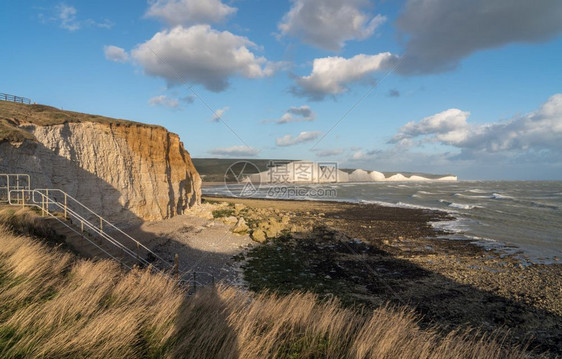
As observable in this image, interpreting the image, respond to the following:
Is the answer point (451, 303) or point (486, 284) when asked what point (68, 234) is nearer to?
point (451, 303)

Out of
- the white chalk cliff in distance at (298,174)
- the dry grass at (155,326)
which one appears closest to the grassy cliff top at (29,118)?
the dry grass at (155,326)

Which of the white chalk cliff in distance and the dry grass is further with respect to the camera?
the white chalk cliff in distance

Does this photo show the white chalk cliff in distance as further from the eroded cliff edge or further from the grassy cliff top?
the grassy cliff top

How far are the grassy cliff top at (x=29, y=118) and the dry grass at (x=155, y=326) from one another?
12.1m

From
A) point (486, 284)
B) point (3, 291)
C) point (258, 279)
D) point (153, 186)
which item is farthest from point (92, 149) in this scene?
point (486, 284)

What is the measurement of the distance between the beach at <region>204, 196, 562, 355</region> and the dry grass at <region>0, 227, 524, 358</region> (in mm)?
5575

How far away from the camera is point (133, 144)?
79.6 ft

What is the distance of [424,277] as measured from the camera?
51.3 ft

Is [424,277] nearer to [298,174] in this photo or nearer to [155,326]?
[155,326]

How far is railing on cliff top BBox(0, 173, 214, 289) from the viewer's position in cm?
1161

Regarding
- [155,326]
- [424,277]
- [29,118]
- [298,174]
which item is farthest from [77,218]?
[298,174]

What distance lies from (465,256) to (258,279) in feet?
45.3

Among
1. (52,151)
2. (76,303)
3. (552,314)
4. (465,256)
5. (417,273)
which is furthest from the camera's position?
(465,256)

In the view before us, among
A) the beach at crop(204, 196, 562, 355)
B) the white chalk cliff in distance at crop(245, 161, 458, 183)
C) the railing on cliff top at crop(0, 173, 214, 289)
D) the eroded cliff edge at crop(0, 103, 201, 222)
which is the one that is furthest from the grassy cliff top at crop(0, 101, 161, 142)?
the white chalk cliff in distance at crop(245, 161, 458, 183)
